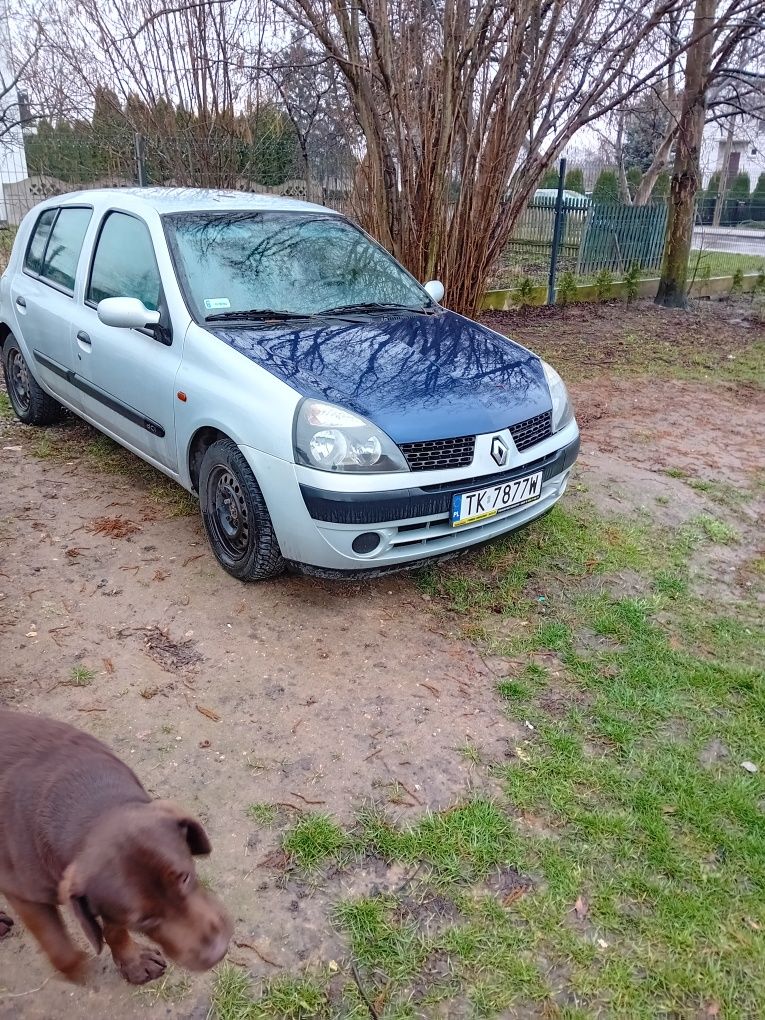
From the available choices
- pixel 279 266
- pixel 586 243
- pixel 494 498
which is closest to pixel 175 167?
pixel 586 243

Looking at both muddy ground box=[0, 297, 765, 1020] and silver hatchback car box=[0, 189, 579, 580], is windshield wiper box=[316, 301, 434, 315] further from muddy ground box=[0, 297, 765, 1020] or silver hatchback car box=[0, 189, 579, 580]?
muddy ground box=[0, 297, 765, 1020]

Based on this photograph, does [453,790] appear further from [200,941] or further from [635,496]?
[635,496]

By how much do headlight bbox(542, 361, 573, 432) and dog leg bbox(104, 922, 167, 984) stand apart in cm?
283

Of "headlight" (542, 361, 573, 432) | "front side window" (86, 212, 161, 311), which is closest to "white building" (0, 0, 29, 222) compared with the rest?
"front side window" (86, 212, 161, 311)

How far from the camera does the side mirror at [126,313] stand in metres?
3.62

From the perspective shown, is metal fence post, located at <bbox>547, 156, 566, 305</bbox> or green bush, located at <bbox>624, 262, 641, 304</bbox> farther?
green bush, located at <bbox>624, 262, 641, 304</bbox>

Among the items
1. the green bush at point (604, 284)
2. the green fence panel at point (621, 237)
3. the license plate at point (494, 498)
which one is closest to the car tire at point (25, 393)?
the license plate at point (494, 498)

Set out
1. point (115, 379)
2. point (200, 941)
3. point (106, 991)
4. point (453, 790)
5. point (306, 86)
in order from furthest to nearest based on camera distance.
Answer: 1. point (306, 86)
2. point (115, 379)
3. point (453, 790)
4. point (106, 991)
5. point (200, 941)

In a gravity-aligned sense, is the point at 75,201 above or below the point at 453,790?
above

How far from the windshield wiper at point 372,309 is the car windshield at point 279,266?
19 millimetres

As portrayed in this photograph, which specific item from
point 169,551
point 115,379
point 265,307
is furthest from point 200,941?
point 115,379

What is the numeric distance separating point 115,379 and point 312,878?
9.69ft

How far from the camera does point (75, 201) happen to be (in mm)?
4836

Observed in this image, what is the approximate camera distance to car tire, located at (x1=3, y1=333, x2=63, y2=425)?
5480 millimetres
